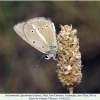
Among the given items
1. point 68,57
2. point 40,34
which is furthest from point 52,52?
point 68,57

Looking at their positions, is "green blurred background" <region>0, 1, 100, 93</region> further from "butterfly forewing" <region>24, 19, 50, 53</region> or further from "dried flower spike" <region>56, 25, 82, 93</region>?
"dried flower spike" <region>56, 25, 82, 93</region>

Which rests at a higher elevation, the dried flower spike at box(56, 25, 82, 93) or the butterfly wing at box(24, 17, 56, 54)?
the butterfly wing at box(24, 17, 56, 54)

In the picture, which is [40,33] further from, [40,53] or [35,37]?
[40,53]

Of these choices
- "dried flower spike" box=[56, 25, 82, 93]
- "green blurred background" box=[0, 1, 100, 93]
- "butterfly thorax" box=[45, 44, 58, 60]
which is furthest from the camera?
"green blurred background" box=[0, 1, 100, 93]

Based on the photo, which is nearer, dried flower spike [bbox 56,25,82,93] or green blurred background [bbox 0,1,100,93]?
dried flower spike [bbox 56,25,82,93]

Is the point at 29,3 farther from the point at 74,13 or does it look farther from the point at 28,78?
the point at 28,78

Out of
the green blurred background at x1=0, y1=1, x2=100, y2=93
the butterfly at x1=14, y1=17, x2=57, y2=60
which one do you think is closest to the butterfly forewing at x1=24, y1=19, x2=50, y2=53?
the butterfly at x1=14, y1=17, x2=57, y2=60
